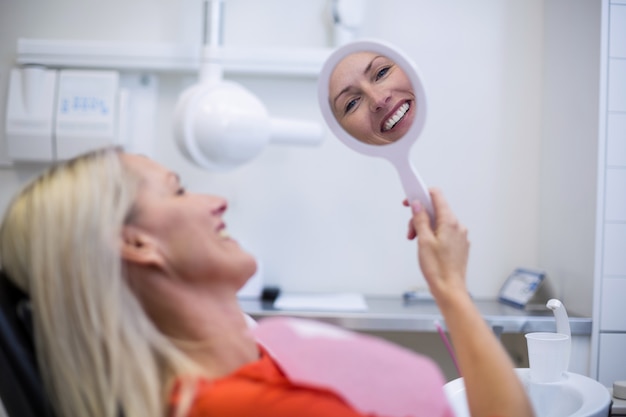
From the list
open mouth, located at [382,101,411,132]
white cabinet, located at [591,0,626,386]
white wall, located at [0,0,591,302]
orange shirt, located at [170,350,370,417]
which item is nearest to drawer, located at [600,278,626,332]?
white cabinet, located at [591,0,626,386]

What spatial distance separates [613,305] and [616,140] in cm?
50

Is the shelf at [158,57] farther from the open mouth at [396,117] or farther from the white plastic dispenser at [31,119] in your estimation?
the open mouth at [396,117]

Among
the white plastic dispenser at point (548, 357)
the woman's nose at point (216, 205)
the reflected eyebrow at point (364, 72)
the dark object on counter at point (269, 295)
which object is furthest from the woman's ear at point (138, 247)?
the dark object on counter at point (269, 295)

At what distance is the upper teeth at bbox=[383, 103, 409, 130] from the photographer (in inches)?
47.7

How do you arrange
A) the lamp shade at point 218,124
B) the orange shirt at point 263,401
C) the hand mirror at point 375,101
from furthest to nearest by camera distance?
1. the lamp shade at point 218,124
2. the hand mirror at point 375,101
3. the orange shirt at point 263,401

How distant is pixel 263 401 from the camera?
0.80 m

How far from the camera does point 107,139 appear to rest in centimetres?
233

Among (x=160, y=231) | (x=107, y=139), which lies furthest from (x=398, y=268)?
(x=160, y=231)

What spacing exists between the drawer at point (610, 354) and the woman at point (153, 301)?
117 cm

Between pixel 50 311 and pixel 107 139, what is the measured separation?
158 cm

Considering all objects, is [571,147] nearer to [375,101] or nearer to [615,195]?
[615,195]

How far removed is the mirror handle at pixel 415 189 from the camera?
1.06 m

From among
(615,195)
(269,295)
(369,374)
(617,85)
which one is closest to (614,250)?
(615,195)

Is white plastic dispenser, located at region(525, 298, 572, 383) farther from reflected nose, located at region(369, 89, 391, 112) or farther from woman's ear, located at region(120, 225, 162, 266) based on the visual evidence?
woman's ear, located at region(120, 225, 162, 266)
